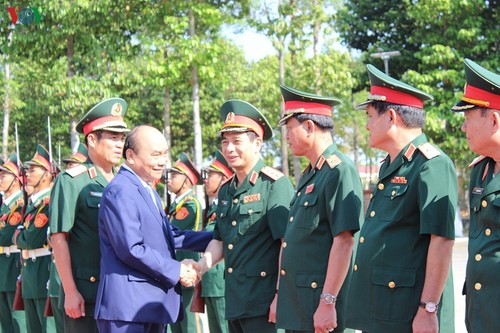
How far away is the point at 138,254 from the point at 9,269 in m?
5.39

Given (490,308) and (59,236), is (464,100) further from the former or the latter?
(59,236)

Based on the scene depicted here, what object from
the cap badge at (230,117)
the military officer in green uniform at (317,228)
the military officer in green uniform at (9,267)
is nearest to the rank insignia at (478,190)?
the military officer in green uniform at (317,228)

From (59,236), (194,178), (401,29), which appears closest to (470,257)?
(59,236)

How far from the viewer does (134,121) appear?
33812 mm

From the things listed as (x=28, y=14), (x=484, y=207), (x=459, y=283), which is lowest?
(x=459, y=283)

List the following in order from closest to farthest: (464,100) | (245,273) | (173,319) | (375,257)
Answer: (464,100), (375,257), (173,319), (245,273)

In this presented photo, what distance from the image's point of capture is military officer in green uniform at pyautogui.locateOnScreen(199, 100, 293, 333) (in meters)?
5.35

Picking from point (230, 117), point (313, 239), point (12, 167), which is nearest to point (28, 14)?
point (12, 167)

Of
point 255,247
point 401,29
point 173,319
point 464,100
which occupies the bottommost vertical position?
point 173,319

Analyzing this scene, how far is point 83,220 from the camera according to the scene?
228 inches

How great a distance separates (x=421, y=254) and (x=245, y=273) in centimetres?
153

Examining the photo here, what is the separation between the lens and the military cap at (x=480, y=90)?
12.7 feet

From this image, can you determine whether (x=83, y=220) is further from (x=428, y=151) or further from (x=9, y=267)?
(x=9, y=267)

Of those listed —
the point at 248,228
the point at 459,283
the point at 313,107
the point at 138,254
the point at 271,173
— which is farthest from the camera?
the point at 459,283
